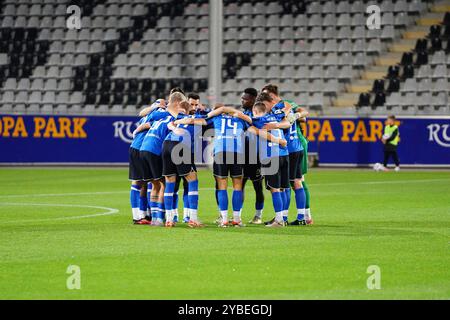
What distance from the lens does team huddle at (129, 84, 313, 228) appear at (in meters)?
15.5

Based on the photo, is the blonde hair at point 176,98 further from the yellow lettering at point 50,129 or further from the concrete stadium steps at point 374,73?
the concrete stadium steps at point 374,73

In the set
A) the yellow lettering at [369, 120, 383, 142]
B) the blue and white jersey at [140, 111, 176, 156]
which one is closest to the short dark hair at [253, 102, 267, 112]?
the blue and white jersey at [140, 111, 176, 156]

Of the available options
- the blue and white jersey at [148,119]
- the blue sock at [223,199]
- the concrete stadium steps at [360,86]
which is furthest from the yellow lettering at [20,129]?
the blue sock at [223,199]

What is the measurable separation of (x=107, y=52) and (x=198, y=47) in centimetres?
366

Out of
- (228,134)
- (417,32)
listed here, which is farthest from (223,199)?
(417,32)

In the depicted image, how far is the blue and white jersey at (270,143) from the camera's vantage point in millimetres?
15586

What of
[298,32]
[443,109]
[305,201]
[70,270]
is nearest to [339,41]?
[298,32]

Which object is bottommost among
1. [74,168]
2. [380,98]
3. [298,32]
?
[74,168]

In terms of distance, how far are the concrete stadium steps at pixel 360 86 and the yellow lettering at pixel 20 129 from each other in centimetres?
1164

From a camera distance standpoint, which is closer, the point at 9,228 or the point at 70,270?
the point at 70,270

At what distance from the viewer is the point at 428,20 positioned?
122 feet

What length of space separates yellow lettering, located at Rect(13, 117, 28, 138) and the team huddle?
19787 millimetres

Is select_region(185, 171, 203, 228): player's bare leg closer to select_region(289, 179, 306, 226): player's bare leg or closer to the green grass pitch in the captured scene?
the green grass pitch

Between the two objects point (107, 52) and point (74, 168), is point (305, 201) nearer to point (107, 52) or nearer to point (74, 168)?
point (74, 168)
